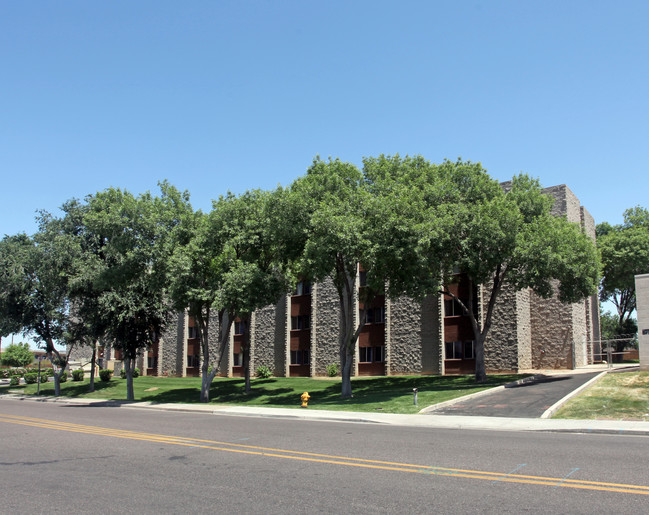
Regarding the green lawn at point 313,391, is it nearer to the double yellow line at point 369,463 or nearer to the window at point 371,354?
the window at point 371,354

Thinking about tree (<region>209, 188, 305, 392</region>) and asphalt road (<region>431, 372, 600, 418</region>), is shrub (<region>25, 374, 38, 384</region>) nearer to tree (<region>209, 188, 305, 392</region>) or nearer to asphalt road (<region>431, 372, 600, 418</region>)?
tree (<region>209, 188, 305, 392</region>)

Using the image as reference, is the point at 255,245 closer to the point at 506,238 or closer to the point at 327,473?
the point at 506,238

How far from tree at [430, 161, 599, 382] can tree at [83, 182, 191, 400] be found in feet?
51.7

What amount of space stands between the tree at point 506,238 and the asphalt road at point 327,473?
1429 cm

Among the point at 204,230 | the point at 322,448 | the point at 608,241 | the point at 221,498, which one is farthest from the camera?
the point at 608,241

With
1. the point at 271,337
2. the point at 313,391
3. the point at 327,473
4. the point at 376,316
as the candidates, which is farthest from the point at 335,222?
the point at 271,337

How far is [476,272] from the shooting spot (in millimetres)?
29047

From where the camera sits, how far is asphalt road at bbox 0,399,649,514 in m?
6.68

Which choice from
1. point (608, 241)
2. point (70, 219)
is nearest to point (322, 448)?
point (70, 219)

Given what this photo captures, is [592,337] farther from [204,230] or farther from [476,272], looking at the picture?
[204,230]

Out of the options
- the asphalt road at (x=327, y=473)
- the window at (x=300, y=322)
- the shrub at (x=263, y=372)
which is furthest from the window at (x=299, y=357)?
the asphalt road at (x=327, y=473)

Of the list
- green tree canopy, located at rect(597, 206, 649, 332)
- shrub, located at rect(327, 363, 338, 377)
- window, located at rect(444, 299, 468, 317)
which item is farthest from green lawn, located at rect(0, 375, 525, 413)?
green tree canopy, located at rect(597, 206, 649, 332)

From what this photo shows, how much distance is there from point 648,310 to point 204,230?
23151 millimetres

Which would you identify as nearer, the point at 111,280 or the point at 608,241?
the point at 111,280
